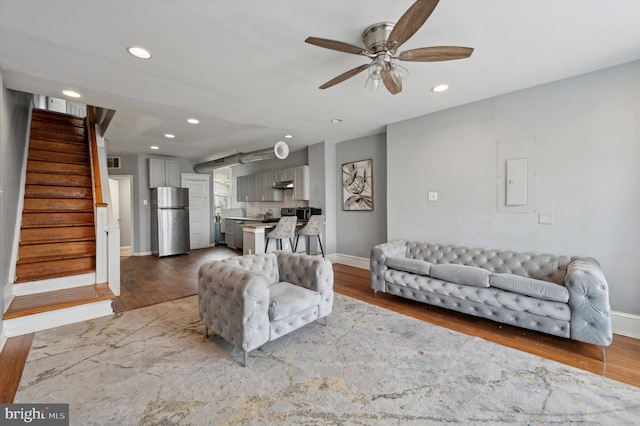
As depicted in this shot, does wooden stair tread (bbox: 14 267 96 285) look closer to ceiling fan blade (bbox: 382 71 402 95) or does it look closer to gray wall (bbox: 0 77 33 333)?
gray wall (bbox: 0 77 33 333)

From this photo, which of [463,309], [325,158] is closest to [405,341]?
[463,309]

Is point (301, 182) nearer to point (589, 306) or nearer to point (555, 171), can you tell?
point (555, 171)

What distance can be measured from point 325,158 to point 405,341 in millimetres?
3870

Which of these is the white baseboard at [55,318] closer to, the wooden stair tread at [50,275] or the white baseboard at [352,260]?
the wooden stair tread at [50,275]

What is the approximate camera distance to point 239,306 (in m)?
2.06

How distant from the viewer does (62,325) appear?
2.80m

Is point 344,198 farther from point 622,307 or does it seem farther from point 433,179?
point 622,307

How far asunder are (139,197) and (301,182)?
413cm

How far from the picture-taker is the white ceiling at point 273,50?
5.73 ft

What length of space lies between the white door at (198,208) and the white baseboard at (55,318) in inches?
172

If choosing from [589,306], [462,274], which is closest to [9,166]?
[462,274]

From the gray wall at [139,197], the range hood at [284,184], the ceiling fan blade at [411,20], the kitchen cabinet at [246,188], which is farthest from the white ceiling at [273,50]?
the kitchen cabinet at [246,188]

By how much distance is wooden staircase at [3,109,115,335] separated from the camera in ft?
9.25

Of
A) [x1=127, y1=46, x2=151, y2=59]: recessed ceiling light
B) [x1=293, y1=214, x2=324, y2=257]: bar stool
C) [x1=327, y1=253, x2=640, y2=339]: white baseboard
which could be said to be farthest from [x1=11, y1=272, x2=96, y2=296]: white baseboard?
[x1=327, y1=253, x2=640, y2=339]: white baseboard
